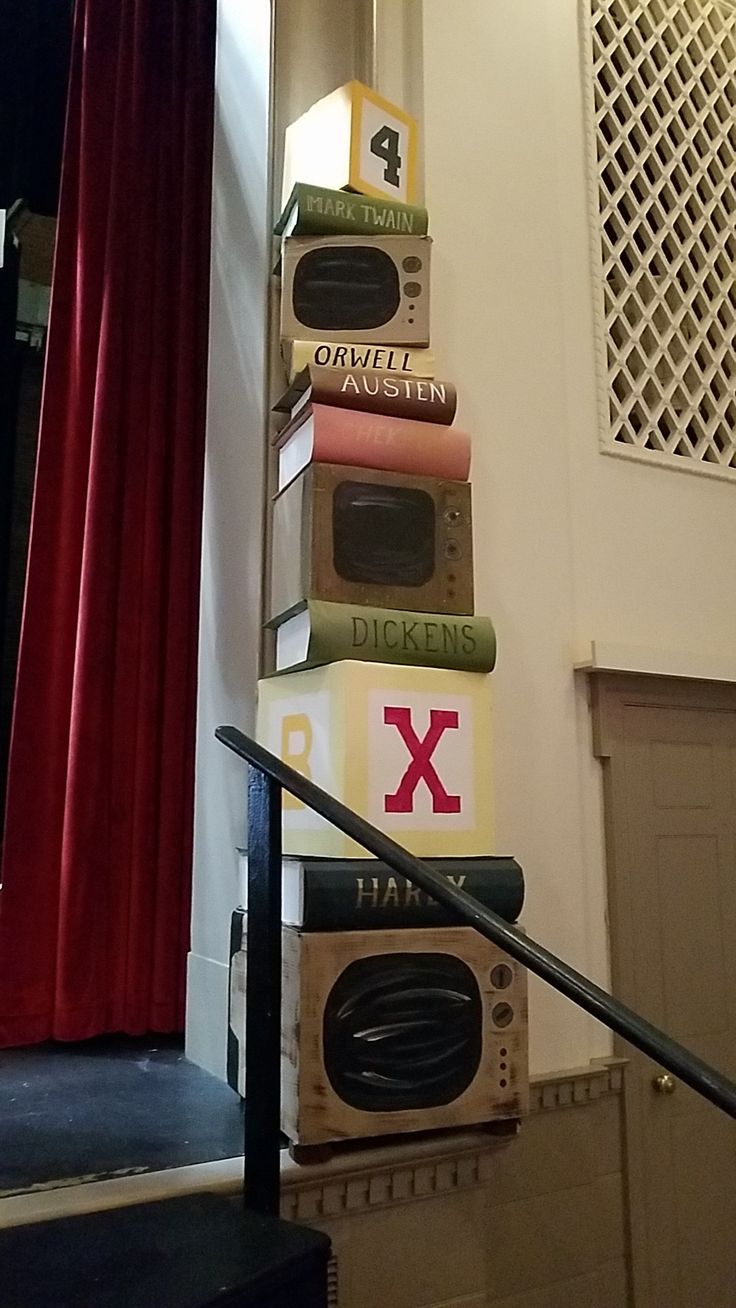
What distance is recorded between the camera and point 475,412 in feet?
7.29

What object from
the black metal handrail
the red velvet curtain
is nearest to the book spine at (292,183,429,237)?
the red velvet curtain

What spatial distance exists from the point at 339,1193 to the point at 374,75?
7.15ft

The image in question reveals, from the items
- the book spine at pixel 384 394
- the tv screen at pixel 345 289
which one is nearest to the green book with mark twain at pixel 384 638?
the book spine at pixel 384 394

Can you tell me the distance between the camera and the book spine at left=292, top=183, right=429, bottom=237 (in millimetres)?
1869

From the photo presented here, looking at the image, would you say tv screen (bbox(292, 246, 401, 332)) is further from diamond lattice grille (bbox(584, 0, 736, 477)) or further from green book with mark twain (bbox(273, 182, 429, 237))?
diamond lattice grille (bbox(584, 0, 736, 477))

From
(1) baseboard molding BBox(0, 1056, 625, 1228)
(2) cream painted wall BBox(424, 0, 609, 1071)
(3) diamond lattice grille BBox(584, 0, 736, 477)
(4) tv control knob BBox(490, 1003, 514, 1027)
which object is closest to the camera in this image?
(1) baseboard molding BBox(0, 1056, 625, 1228)

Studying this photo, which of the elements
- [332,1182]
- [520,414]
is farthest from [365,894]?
[520,414]

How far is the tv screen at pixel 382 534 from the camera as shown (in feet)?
5.56

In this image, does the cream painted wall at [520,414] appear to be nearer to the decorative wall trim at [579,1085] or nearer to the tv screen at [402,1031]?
the decorative wall trim at [579,1085]

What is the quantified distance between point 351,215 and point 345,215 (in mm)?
13

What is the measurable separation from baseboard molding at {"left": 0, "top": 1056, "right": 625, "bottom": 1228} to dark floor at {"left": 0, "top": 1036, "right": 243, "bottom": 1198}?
1.8 inches

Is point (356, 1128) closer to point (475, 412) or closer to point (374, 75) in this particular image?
point (475, 412)

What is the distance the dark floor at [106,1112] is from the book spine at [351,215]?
1.57 meters

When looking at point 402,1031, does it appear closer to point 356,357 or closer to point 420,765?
point 420,765
